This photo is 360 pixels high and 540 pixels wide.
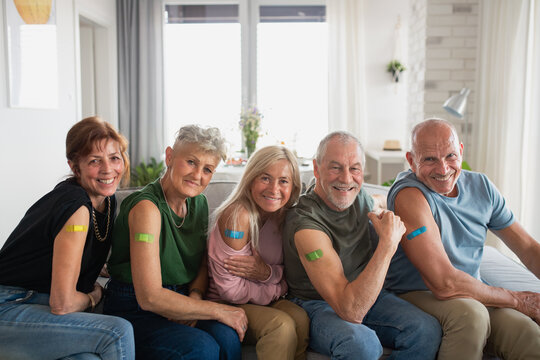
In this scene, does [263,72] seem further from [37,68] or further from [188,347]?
[188,347]

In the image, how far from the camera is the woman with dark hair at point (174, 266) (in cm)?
160

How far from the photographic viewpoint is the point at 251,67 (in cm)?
609

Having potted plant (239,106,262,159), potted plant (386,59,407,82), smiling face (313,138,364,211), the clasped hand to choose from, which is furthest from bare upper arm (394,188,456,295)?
potted plant (386,59,407,82)

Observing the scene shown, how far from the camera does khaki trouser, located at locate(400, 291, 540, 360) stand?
5.19 feet

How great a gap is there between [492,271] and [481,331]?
62 centimetres

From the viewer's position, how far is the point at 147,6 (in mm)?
5824

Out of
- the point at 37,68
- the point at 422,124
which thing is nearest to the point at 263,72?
the point at 37,68

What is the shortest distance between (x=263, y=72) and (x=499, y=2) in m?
2.98

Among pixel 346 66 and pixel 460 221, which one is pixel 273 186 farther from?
pixel 346 66

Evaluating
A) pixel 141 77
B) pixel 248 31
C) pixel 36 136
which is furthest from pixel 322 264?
pixel 248 31

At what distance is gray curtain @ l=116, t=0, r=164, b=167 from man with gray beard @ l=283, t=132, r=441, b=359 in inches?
173

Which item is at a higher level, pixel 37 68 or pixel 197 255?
pixel 37 68

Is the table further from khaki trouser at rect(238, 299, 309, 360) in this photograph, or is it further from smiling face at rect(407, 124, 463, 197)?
khaki trouser at rect(238, 299, 309, 360)

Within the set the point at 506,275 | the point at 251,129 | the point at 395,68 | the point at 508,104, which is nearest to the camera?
the point at 506,275
